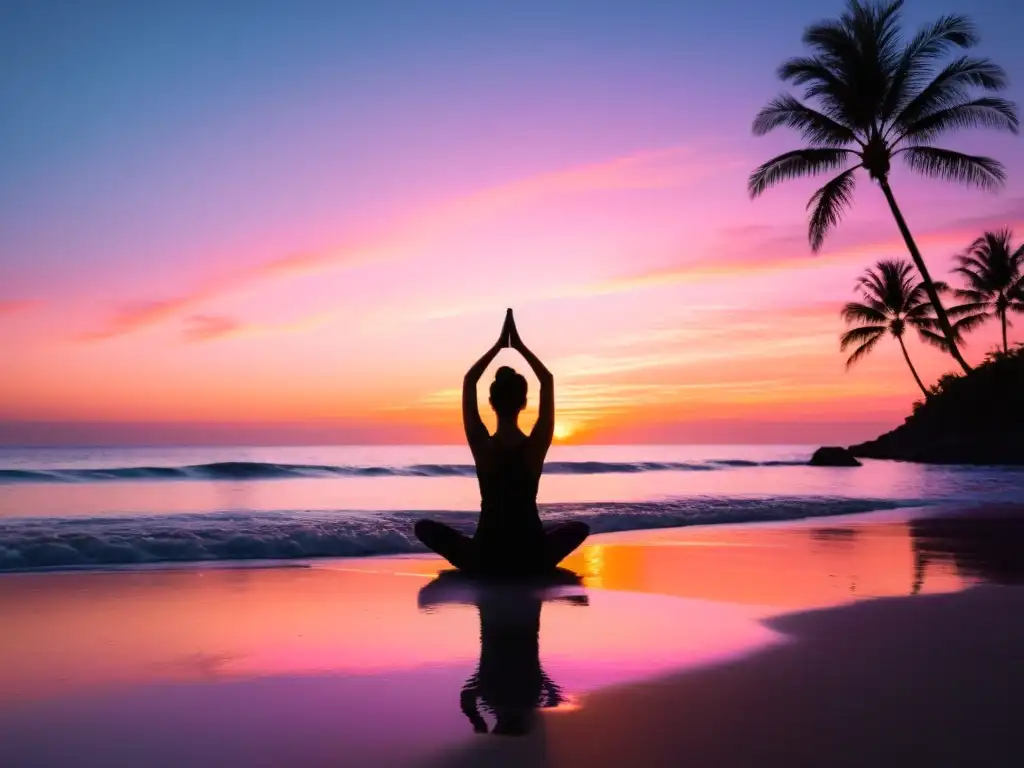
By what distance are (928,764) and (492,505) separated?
4.08 m

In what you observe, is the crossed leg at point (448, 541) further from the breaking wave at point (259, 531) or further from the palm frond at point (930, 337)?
the palm frond at point (930, 337)

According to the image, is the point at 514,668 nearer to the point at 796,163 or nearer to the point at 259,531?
the point at 259,531

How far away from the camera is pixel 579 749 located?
2781 mm

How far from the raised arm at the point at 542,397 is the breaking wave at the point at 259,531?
3016 millimetres

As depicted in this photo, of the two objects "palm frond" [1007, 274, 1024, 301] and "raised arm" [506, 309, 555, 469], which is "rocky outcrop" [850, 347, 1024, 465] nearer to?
"palm frond" [1007, 274, 1024, 301]

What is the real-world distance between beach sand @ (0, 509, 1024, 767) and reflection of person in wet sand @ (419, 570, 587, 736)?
0.07 feet

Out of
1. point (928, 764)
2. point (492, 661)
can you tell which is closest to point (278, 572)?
point (492, 661)

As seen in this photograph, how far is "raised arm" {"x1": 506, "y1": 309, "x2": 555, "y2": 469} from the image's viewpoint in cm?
622

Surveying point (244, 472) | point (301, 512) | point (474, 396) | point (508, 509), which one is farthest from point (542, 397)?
point (244, 472)

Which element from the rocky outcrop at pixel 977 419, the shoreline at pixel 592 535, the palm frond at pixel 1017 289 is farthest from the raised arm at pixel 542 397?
the palm frond at pixel 1017 289

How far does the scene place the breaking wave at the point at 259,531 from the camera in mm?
7746

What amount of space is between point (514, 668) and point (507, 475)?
2.60 meters

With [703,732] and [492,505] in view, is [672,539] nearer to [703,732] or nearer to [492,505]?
[492,505]

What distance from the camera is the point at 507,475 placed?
637cm
